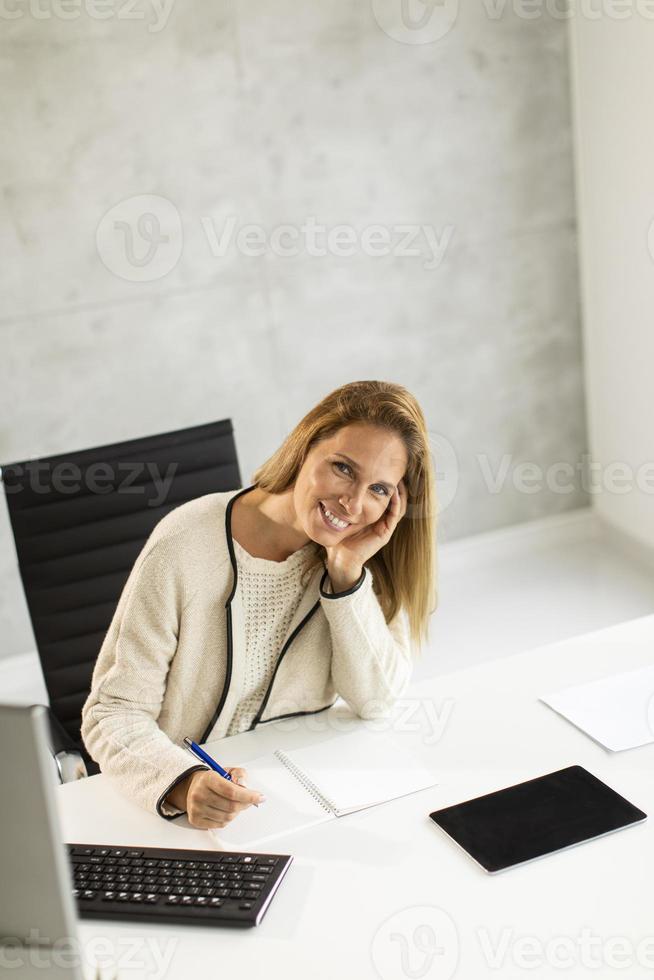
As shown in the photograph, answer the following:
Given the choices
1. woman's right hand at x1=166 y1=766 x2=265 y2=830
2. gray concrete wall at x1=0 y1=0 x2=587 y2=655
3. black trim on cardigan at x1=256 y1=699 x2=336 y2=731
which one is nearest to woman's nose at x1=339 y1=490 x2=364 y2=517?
black trim on cardigan at x1=256 y1=699 x2=336 y2=731

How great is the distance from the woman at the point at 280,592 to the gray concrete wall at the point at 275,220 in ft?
5.65

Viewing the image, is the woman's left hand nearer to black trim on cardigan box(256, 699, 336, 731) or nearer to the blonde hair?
the blonde hair

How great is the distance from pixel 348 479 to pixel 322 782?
465 mm

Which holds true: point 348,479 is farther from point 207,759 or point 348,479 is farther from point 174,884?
point 174,884

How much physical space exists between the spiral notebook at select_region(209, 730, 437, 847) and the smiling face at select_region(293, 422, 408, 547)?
0.32 meters

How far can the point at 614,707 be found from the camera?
5.22 feet

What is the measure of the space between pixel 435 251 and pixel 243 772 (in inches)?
99.8

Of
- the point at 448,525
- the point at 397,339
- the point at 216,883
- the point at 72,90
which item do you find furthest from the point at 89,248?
the point at 216,883

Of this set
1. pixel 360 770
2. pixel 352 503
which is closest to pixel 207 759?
pixel 360 770

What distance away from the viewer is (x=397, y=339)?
12.0ft

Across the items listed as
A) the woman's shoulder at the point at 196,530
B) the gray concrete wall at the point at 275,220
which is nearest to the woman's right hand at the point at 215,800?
the woman's shoulder at the point at 196,530

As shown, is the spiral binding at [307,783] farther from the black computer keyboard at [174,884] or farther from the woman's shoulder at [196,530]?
the woman's shoulder at [196,530]

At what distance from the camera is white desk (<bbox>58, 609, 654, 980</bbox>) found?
113cm

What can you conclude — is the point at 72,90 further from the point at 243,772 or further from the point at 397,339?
the point at 243,772
